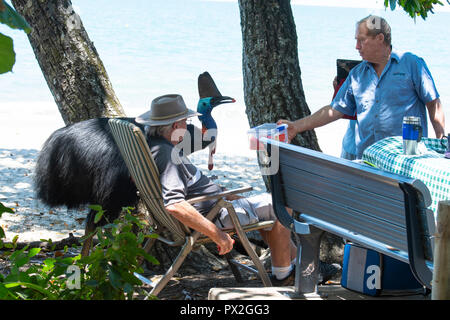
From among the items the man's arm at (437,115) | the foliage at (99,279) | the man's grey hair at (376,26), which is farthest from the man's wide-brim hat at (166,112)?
the foliage at (99,279)

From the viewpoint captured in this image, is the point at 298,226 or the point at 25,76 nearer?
the point at 298,226

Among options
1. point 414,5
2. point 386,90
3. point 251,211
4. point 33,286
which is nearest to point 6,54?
point 33,286

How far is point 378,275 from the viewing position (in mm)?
3533

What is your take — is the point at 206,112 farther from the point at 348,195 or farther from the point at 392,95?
the point at 348,195

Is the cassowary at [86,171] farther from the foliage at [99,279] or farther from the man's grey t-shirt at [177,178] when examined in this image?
the foliage at [99,279]

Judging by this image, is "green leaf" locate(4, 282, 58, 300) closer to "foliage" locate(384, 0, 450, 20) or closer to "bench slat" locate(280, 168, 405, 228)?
"bench slat" locate(280, 168, 405, 228)

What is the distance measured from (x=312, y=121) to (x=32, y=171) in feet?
16.3

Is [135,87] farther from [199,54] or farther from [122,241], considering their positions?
[122,241]

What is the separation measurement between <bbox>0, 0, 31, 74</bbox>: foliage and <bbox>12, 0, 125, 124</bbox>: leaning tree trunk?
10.0 feet

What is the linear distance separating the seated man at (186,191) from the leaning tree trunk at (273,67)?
45.9 inches

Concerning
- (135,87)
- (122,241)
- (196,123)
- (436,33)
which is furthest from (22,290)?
(436,33)

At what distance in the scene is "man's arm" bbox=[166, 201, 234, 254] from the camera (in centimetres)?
381

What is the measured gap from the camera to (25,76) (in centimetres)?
2514

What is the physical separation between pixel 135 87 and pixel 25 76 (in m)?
4.23
